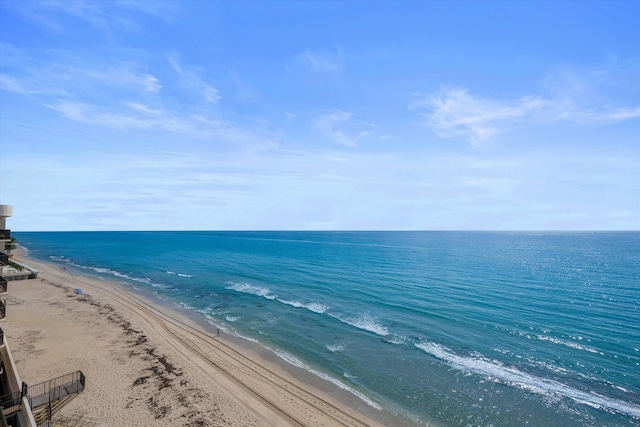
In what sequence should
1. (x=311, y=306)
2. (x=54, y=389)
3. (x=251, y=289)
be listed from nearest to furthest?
(x=54, y=389) → (x=311, y=306) → (x=251, y=289)

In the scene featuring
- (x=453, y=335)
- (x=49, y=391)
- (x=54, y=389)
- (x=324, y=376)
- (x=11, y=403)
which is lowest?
(x=324, y=376)

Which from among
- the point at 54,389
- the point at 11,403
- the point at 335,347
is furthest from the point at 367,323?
the point at 11,403

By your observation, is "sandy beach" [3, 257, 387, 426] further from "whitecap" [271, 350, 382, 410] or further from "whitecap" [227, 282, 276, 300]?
"whitecap" [227, 282, 276, 300]

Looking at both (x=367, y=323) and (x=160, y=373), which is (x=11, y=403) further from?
(x=367, y=323)

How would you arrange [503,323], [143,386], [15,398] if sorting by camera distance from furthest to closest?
[503,323] < [143,386] < [15,398]

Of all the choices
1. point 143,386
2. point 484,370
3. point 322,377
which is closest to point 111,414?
point 143,386

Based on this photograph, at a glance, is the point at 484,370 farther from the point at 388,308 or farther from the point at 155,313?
the point at 155,313

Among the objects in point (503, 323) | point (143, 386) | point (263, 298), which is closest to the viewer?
point (143, 386)

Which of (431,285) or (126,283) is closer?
(431,285)

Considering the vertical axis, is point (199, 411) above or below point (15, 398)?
below
